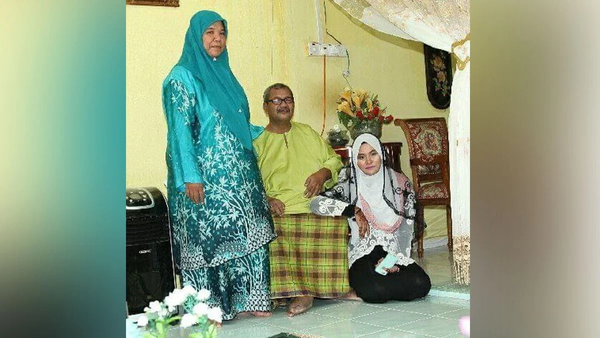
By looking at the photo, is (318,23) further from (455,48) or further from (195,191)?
(195,191)

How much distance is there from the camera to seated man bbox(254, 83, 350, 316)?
4.41m

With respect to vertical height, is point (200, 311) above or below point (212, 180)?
below

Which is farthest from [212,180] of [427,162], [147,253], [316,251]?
[427,162]

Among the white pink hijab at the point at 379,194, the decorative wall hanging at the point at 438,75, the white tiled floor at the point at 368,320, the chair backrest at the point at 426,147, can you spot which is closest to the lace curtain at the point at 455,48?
the white tiled floor at the point at 368,320

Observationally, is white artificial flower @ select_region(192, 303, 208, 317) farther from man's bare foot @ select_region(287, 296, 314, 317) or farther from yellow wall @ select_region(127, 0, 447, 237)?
yellow wall @ select_region(127, 0, 447, 237)

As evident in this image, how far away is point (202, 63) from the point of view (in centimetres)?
404

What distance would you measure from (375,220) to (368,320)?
68 cm

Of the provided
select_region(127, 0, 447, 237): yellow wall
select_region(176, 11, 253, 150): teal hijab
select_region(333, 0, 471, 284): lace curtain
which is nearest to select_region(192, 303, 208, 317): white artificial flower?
select_region(176, 11, 253, 150): teal hijab

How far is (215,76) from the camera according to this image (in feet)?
13.4

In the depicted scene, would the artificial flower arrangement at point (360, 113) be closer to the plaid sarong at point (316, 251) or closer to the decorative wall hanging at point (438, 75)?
the plaid sarong at point (316, 251)

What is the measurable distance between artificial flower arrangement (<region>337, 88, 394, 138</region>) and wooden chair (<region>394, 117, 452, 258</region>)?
2.10ft
